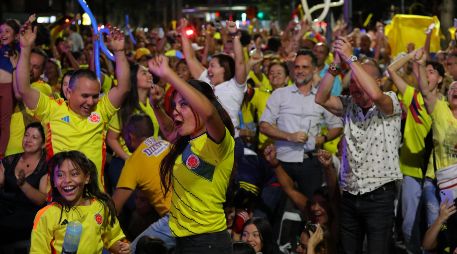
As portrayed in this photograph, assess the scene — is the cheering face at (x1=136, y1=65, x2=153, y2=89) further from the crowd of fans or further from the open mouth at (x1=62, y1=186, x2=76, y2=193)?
the open mouth at (x1=62, y1=186, x2=76, y2=193)

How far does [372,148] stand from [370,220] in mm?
568

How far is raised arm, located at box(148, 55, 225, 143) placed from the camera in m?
4.99

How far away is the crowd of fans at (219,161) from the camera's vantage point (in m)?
5.61

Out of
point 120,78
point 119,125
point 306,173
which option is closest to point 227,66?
point 119,125

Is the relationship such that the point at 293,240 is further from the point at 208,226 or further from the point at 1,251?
the point at 208,226

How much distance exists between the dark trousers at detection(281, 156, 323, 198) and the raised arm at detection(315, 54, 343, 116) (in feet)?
4.72

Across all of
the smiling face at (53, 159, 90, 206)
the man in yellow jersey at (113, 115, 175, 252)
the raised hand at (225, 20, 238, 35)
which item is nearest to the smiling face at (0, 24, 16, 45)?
the man in yellow jersey at (113, 115, 175, 252)

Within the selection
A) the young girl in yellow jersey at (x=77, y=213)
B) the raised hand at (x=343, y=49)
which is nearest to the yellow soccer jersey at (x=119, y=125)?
the raised hand at (x=343, y=49)

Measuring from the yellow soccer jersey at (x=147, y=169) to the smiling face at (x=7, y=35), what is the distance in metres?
2.01

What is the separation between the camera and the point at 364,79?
721 centimetres

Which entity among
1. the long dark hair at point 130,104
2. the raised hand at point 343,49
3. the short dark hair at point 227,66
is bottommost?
the long dark hair at point 130,104

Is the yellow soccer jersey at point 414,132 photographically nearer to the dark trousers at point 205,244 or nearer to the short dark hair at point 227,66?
the short dark hair at point 227,66

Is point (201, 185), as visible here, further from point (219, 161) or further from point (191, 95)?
point (191, 95)

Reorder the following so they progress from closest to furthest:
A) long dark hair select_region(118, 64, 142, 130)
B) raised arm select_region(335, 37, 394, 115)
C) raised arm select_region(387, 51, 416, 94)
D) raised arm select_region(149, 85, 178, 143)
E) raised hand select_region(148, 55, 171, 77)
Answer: raised hand select_region(148, 55, 171, 77) < raised arm select_region(335, 37, 394, 115) < raised arm select_region(149, 85, 178, 143) < raised arm select_region(387, 51, 416, 94) < long dark hair select_region(118, 64, 142, 130)
